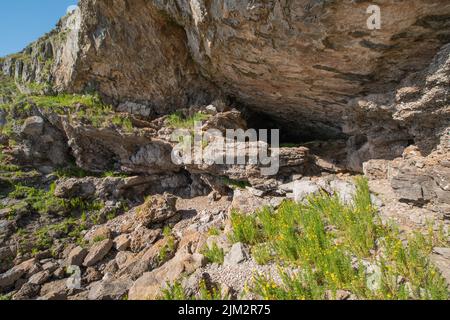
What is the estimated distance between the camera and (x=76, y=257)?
8.23m

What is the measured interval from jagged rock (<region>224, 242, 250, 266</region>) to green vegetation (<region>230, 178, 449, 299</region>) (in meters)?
0.25

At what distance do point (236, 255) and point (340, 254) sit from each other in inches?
84.7

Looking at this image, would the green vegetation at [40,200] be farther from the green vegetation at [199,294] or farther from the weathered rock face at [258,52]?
the green vegetation at [199,294]

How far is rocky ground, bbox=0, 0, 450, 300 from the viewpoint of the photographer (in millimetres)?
4742

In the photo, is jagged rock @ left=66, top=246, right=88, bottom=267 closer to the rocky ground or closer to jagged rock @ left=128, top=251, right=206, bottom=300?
the rocky ground

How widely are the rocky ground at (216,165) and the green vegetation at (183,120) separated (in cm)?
11

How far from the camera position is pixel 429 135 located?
263 inches

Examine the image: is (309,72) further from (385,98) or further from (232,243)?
(232,243)

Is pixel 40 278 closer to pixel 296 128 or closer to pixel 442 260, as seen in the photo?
pixel 442 260

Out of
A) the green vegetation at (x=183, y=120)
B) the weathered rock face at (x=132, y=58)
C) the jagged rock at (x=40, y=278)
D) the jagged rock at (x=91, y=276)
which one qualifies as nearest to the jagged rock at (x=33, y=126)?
the weathered rock face at (x=132, y=58)

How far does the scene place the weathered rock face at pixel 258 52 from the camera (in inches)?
234

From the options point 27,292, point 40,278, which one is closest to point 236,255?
point 27,292

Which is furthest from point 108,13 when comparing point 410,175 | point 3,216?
point 410,175
